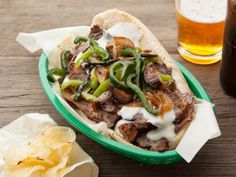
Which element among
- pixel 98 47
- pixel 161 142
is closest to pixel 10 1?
pixel 98 47

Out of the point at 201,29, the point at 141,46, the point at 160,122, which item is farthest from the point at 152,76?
the point at 201,29

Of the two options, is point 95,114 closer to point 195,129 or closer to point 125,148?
point 125,148

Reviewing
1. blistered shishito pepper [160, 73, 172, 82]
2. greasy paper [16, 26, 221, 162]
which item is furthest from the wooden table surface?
blistered shishito pepper [160, 73, 172, 82]

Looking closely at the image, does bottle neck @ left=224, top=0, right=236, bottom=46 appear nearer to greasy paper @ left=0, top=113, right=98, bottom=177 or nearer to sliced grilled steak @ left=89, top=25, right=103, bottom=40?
sliced grilled steak @ left=89, top=25, right=103, bottom=40

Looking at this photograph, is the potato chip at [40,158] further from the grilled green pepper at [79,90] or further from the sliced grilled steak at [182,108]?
the sliced grilled steak at [182,108]

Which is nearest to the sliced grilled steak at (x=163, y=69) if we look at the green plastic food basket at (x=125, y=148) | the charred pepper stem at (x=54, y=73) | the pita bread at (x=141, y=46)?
the pita bread at (x=141, y=46)

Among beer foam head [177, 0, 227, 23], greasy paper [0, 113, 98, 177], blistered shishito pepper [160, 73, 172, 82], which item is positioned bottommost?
greasy paper [0, 113, 98, 177]
